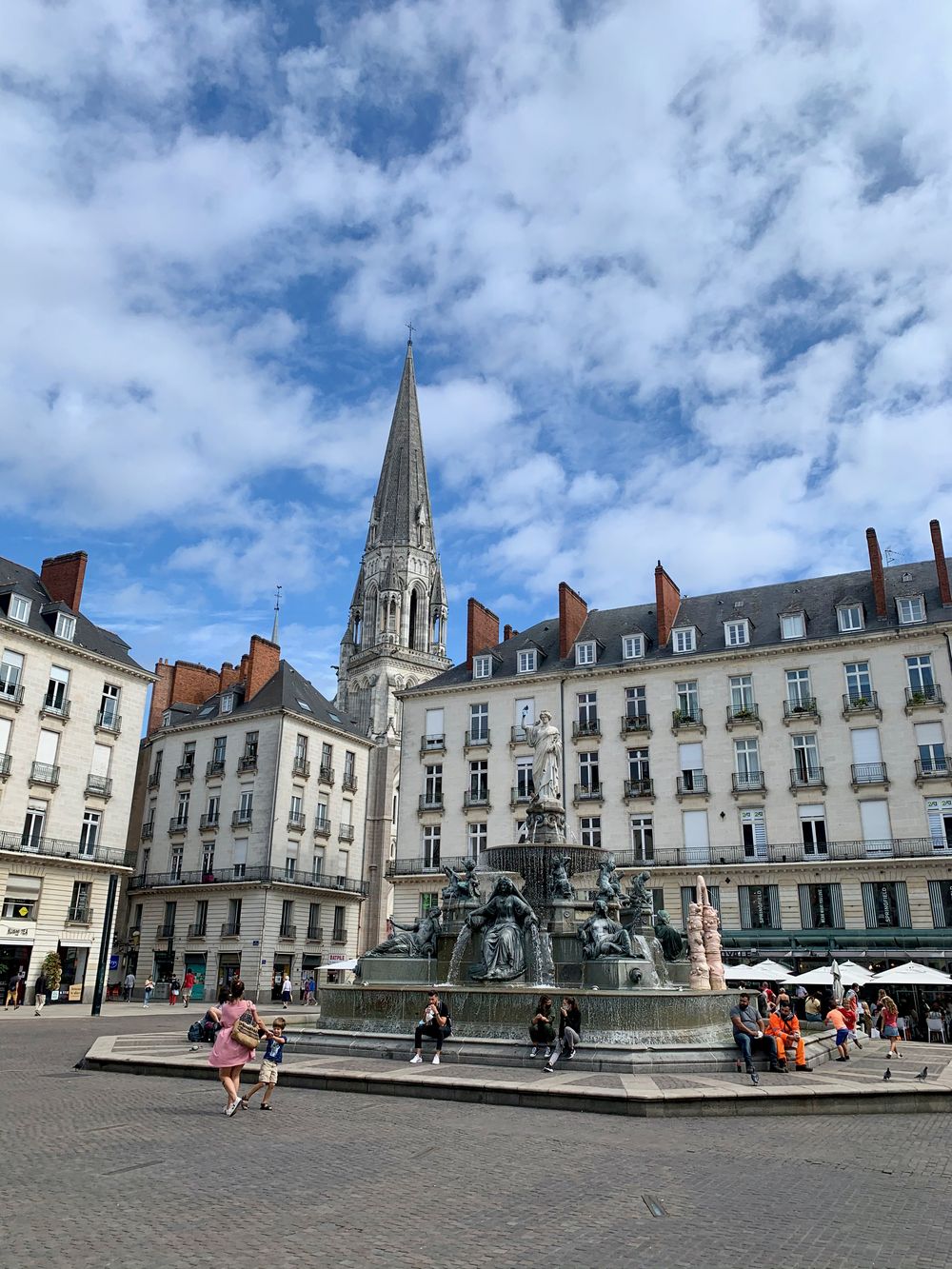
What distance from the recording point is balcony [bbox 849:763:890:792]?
128 ft

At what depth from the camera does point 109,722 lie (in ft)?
144

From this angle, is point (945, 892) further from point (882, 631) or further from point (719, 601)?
point (719, 601)

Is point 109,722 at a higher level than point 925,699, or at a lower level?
lower

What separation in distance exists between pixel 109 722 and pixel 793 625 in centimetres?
3144

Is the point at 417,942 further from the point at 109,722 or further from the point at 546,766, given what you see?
the point at 109,722

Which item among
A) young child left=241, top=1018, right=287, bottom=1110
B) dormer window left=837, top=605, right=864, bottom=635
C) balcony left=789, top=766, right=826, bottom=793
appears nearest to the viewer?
young child left=241, top=1018, right=287, bottom=1110

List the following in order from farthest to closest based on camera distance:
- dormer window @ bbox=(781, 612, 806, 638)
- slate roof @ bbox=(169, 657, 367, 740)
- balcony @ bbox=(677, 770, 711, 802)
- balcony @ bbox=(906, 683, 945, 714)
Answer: slate roof @ bbox=(169, 657, 367, 740)
dormer window @ bbox=(781, 612, 806, 638)
balcony @ bbox=(677, 770, 711, 802)
balcony @ bbox=(906, 683, 945, 714)

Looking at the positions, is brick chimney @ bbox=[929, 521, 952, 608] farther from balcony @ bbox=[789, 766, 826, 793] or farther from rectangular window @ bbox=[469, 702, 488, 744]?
rectangular window @ bbox=[469, 702, 488, 744]

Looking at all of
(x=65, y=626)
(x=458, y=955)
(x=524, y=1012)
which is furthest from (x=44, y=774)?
(x=524, y=1012)

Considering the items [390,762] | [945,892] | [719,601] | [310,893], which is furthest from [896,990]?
[390,762]

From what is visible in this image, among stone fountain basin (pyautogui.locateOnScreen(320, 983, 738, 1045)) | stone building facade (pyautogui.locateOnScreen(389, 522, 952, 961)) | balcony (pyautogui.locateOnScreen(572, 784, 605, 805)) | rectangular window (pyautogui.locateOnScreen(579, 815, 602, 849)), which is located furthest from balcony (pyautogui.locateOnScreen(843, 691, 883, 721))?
stone fountain basin (pyautogui.locateOnScreen(320, 983, 738, 1045))

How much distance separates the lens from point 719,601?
158 ft

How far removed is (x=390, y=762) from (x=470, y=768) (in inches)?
1471

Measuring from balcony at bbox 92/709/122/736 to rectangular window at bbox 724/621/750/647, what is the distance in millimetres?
28316
